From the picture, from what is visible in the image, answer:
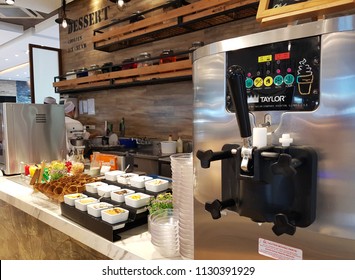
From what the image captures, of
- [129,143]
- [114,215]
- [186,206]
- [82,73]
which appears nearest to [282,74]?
[186,206]

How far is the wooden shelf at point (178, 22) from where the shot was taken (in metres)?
2.66

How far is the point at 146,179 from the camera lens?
5.07 feet

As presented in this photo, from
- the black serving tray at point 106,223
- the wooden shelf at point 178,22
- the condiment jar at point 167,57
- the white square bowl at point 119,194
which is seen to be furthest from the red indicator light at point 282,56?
the condiment jar at point 167,57

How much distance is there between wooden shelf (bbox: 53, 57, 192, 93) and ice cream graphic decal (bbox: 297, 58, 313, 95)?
245cm

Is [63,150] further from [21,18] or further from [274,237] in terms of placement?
[21,18]

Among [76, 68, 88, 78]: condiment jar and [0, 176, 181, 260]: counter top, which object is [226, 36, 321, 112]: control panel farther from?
[76, 68, 88, 78]: condiment jar

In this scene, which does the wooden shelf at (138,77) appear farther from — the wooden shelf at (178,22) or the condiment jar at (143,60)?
the wooden shelf at (178,22)

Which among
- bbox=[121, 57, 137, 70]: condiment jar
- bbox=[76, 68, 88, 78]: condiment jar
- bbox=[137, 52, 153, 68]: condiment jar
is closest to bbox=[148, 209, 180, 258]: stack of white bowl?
bbox=[137, 52, 153, 68]: condiment jar

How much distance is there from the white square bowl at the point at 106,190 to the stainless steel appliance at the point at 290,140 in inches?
32.9

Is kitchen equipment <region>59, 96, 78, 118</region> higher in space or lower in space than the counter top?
higher

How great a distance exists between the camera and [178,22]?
3.04 metres

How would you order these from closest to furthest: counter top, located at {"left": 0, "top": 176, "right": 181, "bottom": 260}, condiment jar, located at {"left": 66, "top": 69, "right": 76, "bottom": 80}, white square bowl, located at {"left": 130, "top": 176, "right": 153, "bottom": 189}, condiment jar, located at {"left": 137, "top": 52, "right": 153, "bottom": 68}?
counter top, located at {"left": 0, "top": 176, "right": 181, "bottom": 260} < white square bowl, located at {"left": 130, "top": 176, "right": 153, "bottom": 189} < condiment jar, located at {"left": 137, "top": 52, "right": 153, "bottom": 68} < condiment jar, located at {"left": 66, "top": 69, "right": 76, "bottom": 80}

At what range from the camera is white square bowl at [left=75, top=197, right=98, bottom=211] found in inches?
48.5
